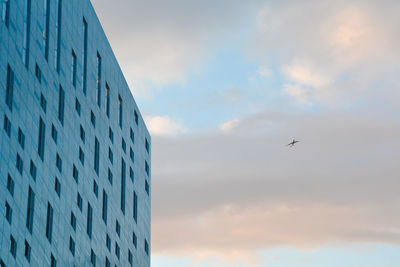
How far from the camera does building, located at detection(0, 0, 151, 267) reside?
88.2 m

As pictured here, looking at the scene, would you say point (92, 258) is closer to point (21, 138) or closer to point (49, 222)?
point (49, 222)

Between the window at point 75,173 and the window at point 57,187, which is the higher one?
the window at point 75,173

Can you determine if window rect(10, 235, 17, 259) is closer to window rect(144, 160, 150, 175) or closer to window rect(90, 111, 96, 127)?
window rect(90, 111, 96, 127)

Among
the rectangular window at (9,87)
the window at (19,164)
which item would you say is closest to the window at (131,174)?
the window at (19,164)

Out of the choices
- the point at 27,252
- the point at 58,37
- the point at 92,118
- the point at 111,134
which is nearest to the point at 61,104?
Answer: the point at 58,37

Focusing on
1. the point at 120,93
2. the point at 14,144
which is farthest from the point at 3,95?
the point at 120,93

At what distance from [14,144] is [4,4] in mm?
14177

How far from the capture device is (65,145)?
340ft

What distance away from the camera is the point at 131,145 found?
137 metres

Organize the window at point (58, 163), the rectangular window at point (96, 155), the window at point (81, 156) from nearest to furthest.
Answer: the window at point (58, 163) < the window at point (81, 156) < the rectangular window at point (96, 155)

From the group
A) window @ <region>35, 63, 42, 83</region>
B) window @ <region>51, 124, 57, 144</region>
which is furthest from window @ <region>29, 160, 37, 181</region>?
window @ <region>35, 63, 42, 83</region>

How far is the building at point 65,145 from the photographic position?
8825cm

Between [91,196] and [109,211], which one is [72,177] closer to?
[91,196]

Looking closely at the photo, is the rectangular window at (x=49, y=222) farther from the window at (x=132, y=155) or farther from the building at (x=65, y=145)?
the window at (x=132, y=155)
